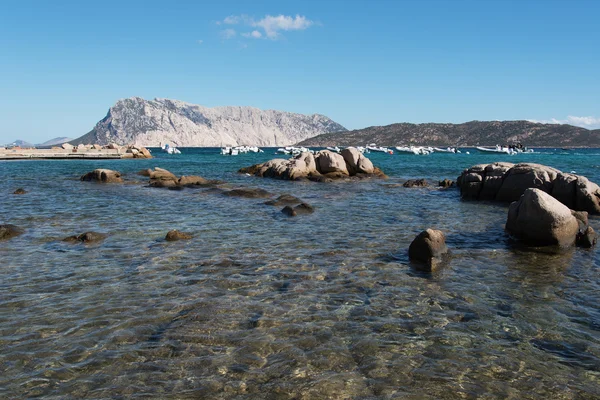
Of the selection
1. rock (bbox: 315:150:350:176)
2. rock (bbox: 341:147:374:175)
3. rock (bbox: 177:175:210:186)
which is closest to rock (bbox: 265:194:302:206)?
rock (bbox: 177:175:210:186)

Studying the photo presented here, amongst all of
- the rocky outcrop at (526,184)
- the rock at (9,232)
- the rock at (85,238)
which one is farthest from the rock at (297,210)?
the rocky outcrop at (526,184)

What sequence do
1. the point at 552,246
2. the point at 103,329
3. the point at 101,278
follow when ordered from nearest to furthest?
the point at 103,329, the point at 101,278, the point at 552,246

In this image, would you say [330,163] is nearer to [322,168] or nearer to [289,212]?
[322,168]

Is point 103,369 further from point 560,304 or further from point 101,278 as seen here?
point 560,304

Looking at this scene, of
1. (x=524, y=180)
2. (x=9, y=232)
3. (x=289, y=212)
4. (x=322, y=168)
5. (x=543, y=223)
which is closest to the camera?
(x=543, y=223)

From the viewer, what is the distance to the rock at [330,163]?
43.6 meters

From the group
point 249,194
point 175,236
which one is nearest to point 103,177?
point 249,194

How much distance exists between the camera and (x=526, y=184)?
25016 mm

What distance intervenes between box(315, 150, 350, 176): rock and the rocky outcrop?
15.2m

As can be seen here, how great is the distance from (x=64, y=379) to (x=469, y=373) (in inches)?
240

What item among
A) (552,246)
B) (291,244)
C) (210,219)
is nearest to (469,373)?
(291,244)

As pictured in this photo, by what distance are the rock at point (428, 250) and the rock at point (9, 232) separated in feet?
46.3

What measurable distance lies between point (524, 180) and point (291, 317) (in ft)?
71.3

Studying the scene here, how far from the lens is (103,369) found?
656 cm
